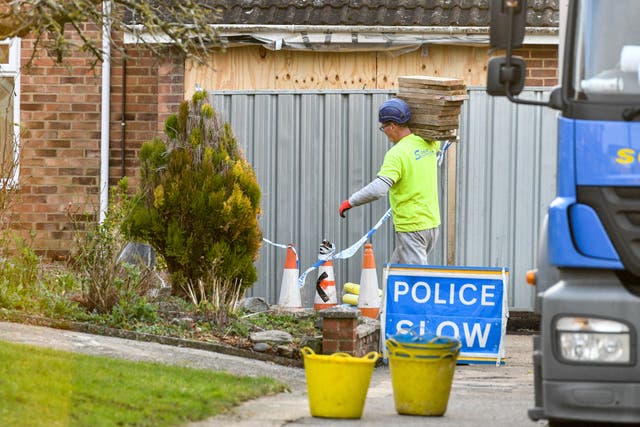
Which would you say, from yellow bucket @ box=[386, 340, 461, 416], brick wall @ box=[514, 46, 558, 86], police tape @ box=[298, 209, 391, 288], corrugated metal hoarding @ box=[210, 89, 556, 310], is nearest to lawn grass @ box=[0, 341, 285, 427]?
yellow bucket @ box=[386, 340, 461, 416]

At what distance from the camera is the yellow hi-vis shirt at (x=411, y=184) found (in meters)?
12.0

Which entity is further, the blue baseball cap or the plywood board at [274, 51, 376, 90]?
the plywood board at [274, 51, 376, 90]

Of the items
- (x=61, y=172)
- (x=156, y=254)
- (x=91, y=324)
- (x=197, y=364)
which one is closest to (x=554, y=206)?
(x=197, y=364)

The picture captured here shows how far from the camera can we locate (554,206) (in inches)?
266

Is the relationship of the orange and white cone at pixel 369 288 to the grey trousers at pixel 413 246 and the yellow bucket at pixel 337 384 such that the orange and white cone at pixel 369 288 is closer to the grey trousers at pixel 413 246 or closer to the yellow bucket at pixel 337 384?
the grey trousers at pixel 413 246

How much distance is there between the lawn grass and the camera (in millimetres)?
7441

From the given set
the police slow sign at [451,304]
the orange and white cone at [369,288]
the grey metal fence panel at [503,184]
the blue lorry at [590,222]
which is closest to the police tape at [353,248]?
the grey metal fence panel at [503,184]

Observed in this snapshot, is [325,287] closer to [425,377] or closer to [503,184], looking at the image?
[503,184]

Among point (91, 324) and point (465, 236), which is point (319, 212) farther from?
point (91, 324)

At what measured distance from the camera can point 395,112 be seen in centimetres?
1216

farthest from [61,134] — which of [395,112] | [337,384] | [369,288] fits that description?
[337,384]

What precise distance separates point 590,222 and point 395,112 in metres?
5.63

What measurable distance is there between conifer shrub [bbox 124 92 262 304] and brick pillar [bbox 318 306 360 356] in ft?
4.60

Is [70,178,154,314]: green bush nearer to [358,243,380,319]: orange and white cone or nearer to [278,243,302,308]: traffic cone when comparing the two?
[278,243,302,308]: traffic cone
